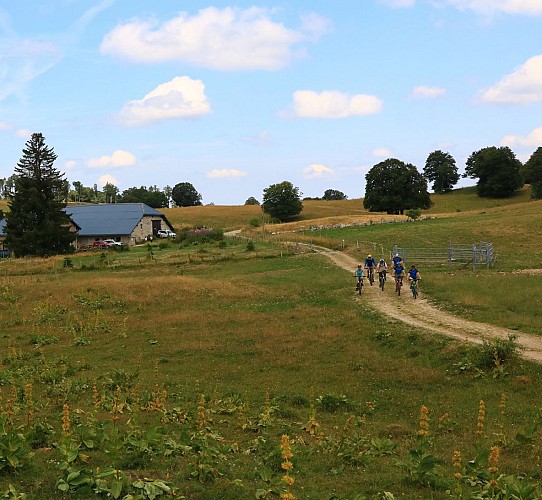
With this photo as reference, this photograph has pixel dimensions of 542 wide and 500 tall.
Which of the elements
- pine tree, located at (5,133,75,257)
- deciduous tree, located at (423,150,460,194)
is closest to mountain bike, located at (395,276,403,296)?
pine tree, located at (5,133,75,257)

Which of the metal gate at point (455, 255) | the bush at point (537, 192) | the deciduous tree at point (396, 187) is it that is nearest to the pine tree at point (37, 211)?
the metal gate at point (455, 255)

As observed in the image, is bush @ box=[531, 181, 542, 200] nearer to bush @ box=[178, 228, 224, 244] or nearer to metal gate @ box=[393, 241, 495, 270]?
bush @ box=[178, 228, 224, 244]

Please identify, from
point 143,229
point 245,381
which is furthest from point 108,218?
point 245,381

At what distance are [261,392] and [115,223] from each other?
256 feet

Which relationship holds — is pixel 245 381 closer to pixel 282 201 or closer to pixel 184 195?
pixel 282 201

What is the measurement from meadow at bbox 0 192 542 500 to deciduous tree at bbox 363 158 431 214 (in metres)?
68.7

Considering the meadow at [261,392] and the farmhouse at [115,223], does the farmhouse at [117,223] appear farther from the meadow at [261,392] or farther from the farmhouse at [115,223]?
the meadow at [261,392]

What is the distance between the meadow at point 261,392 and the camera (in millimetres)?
8438

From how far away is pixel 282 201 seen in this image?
12181 cm

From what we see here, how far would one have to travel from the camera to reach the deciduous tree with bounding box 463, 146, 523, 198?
127 meters

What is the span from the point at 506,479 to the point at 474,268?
30.4 m

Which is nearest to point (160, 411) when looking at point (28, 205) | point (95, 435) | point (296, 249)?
point (95, 435)

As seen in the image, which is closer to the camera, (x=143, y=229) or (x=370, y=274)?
(x=370, y=274)

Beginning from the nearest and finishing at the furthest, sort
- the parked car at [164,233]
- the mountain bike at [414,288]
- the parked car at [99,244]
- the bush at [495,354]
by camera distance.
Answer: the bush at [495,354] → the mountain bike at [414,288] → the parked car at [99,244] → the parked car at [164,233]
